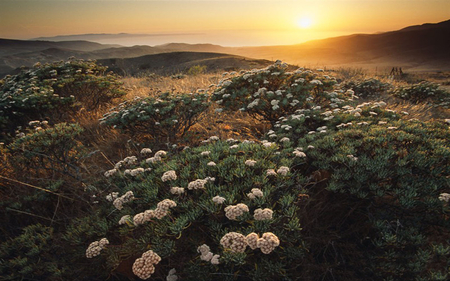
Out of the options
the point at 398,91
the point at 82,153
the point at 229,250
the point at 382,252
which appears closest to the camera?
the point at 229,250

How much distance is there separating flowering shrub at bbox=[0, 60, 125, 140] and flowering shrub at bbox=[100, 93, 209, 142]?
2.19 meters

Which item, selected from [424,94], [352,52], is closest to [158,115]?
[424,94]

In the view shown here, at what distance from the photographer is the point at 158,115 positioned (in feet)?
15.3

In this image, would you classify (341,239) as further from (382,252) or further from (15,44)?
(15,44)

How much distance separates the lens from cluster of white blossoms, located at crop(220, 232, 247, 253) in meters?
1.51

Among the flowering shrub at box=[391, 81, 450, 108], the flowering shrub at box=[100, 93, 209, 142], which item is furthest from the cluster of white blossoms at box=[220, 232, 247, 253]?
Answer: the flowering shrub at box=[391, 81, 450, 108]

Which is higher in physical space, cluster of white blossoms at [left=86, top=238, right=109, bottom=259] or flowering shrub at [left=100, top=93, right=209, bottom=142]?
flowering shrub at [left=100, top=93, right=209, bottom=142]

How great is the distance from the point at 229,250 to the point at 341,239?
142cm

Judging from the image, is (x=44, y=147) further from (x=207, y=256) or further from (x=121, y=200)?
(x=207, y=256)

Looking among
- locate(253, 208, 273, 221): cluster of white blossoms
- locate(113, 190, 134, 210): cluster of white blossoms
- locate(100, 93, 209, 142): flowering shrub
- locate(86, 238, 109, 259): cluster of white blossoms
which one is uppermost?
locate(100, 93, 209, 142): flowering shrub

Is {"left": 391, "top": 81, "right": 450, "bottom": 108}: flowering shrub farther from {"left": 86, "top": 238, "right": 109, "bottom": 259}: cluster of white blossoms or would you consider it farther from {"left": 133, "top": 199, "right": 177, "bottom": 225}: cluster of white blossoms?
{"left": 86, "top": 238, "right": 109, "bottom": 259}: cluster of white blossoms

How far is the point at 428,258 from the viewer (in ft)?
5.53

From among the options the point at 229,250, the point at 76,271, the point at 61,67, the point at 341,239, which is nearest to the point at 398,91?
the point at 341,239

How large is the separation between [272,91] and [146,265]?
16.0 ft
